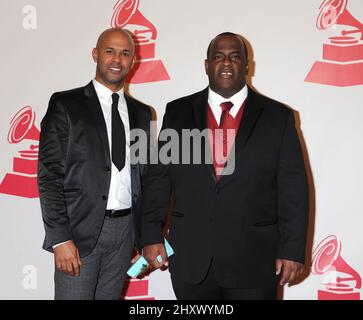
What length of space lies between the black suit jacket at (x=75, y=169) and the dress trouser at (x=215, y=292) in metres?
0.53

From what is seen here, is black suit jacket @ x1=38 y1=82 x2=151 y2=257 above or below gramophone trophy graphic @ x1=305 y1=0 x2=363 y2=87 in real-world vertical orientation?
below

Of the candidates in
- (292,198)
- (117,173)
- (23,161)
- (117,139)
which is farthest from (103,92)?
(23,161)

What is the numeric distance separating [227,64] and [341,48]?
1.34 meters

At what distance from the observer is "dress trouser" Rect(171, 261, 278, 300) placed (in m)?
2.04

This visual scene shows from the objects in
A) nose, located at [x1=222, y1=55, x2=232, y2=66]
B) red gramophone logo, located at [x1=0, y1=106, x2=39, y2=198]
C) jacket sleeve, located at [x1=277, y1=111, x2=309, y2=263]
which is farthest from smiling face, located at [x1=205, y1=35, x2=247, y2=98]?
red gramophone logo, located at [x1=0, y1=106, x2=39, y2=198]

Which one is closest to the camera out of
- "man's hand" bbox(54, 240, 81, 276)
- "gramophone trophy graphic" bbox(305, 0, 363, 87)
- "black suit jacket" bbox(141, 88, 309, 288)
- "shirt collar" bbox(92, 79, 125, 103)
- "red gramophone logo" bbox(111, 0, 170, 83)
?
"black suit jacket" bbox(141, 88, 309, 288)

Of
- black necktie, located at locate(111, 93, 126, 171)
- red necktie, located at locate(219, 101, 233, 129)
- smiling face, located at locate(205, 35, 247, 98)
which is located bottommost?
black necktie, located at locate(111, 93, 126, 171)

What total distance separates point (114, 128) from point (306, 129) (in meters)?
1.45

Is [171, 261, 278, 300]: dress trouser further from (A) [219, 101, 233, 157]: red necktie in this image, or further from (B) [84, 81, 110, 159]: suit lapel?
(B) [84, 81, 110, 159]: suit lapel

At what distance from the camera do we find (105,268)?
2.34m

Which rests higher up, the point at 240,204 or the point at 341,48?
the point at 341,48

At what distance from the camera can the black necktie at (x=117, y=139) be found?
226 cm

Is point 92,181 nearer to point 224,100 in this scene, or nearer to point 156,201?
point 156,201
